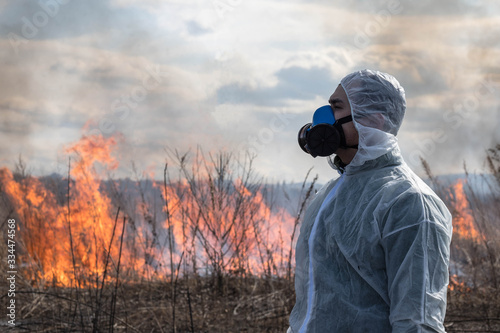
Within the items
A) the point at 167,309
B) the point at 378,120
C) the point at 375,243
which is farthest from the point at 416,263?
the point at 167,309

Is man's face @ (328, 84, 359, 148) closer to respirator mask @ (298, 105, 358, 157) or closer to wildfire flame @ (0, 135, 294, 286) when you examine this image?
respirator mask @ (298, 105, 358, 157)

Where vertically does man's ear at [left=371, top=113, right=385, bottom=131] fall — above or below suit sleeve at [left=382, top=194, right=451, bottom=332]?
above

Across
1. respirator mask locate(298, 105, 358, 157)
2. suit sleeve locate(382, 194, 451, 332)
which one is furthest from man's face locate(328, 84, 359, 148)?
suit sleeve locate(382, 194, 451, 332)

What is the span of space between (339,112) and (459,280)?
526cm

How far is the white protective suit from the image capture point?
159cm

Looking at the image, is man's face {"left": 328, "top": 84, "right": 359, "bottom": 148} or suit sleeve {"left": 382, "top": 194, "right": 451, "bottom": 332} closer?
suit sleeve {"left": 382, "top": 194, "right": 451, "bottom": 332}

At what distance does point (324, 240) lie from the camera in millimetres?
1903

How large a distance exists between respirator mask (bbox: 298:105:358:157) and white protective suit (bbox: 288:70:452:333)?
0.09 m

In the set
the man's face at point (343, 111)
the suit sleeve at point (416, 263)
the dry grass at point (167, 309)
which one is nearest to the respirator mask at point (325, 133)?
the man's face at point (343, 111)

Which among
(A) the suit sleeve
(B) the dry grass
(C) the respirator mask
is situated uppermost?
(C) the respirator mask

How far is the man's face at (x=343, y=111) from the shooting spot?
2.00 meters

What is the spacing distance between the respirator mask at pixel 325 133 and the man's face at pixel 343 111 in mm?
15

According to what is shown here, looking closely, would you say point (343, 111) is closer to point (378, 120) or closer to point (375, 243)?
point (378, 120)

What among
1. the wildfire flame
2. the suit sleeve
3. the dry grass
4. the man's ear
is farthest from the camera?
the wildfire flame
